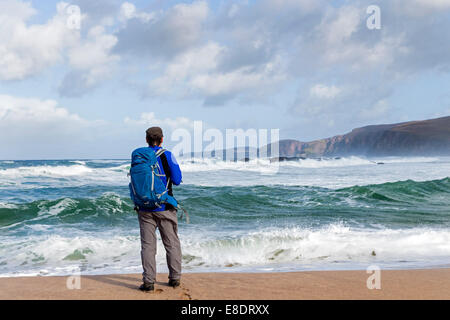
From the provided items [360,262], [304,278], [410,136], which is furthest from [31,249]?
[410,136]

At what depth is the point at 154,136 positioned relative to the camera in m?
4.01

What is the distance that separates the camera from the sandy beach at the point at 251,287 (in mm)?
3863

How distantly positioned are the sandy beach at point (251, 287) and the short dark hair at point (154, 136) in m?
1.48

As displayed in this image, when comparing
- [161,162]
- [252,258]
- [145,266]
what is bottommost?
[252,258]

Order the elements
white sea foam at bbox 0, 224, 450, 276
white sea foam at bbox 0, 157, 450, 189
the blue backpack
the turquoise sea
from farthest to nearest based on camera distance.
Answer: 1. white sea foam at bbox 0, 157, 450, 189
2. the turquoise sea
3. white sea foam at bbox 0, 224, 450, 276
4. the blue backpack

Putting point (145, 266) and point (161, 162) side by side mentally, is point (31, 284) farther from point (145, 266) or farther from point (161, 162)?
point (161, 162)

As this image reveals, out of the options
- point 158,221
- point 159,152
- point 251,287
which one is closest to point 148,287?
point 158,221

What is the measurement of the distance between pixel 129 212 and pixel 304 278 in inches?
294

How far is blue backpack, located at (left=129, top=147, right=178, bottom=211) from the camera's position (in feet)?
12.4

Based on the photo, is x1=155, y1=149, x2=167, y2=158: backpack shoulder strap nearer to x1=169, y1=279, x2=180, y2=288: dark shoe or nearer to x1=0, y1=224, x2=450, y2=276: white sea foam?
x1=169, y1=279, x2=180, y2=288: dark shoe

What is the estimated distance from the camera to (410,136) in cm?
10650

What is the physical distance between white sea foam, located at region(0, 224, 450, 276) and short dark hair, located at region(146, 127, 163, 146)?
228 cm

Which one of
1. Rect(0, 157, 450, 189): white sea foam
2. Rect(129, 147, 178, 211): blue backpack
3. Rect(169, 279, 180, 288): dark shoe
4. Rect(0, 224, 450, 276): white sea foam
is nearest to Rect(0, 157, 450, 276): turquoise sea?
Rect(0, 224, 450, 276): white sea foam
